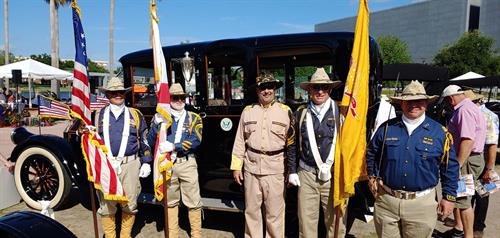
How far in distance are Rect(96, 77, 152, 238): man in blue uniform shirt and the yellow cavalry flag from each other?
6.08 ft

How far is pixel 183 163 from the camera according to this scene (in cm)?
356

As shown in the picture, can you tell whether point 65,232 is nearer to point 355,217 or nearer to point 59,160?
point 59,160

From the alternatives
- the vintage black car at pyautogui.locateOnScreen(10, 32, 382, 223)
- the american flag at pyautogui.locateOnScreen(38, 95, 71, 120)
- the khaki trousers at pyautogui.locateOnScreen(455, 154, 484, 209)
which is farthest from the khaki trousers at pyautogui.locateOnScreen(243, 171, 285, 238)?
the american flag at pyautogui.locateOnScreen(38, 95, 71, 120)

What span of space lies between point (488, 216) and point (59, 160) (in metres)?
5.58

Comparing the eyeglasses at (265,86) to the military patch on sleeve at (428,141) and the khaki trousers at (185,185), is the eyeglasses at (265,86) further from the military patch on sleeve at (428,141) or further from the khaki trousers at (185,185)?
the military patch on sleeve at (428,141)

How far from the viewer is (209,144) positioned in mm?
3920

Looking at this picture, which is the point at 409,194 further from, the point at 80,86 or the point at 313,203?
the point at 80,86

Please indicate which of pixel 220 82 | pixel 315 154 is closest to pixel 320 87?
pixel 315 154

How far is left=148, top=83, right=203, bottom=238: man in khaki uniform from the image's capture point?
11.6ft

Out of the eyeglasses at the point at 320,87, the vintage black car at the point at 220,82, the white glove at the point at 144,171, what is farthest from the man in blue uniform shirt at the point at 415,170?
→ the white glove at the point at 144,171

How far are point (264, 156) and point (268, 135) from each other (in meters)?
0.20

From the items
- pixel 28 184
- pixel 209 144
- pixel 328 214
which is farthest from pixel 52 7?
pixel 328 214

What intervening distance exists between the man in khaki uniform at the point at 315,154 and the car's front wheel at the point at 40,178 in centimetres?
306

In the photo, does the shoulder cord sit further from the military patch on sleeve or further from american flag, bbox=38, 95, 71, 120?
american flag, bbox=38, 95, 71, 120
